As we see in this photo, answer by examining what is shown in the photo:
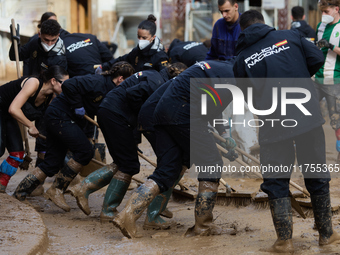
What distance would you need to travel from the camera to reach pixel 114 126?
4.68m

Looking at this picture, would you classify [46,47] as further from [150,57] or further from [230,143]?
[230,143]

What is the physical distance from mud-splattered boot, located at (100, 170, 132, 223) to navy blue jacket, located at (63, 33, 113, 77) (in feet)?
8.11

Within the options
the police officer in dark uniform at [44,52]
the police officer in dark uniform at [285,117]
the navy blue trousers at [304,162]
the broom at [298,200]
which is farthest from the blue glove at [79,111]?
the navy blue trousers at [304,162]

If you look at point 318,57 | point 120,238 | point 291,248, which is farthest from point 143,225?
point 318,57

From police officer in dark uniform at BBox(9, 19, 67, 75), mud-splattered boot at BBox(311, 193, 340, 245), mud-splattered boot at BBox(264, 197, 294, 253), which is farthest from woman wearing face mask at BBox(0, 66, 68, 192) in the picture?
mud-splattered boot at BBox(311, 193, 340, 245)

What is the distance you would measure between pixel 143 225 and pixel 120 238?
0.43m

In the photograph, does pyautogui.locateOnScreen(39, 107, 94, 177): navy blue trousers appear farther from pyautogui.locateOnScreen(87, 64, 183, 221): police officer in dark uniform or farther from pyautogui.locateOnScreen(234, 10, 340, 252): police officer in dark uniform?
pyautogui.locateOnScreen(234, 10, 340, 252): police officer in dark uniform

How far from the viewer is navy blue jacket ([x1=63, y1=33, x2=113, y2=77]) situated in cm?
681

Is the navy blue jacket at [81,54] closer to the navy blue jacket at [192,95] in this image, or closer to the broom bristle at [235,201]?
the broom bristle at [235,201]

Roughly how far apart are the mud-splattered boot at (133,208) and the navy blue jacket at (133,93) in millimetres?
939

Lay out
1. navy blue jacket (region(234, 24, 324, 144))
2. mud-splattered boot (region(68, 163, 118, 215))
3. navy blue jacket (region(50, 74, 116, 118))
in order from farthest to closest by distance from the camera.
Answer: navy blue jacket (region(50, 74, 116, 118)), mud-splattered boot (region(68, 163, 118, 215)), navy blue jacket (region(234, 24, 324, 144))

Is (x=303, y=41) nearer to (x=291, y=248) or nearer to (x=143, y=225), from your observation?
(x=291, y=248)

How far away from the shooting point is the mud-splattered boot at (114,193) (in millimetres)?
4766

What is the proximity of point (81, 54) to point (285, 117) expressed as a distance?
404 centimetres
